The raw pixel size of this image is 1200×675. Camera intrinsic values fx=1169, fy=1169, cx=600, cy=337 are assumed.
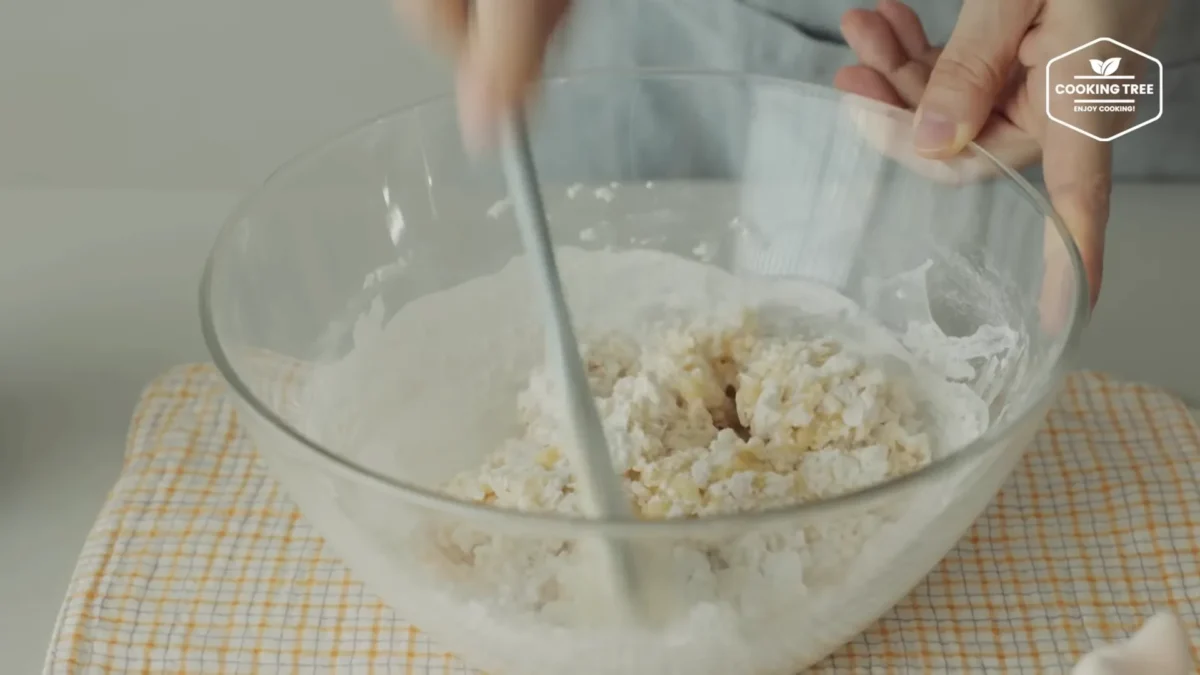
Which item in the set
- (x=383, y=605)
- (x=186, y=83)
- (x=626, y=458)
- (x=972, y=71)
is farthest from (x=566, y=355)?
(x=186, y=83)

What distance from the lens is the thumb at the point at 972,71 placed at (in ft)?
2.36

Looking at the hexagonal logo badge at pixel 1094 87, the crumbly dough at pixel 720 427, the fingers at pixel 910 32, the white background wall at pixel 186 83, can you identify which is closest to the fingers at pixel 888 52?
the fingers at pixel 910 32

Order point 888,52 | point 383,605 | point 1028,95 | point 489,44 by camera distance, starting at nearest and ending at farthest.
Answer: point 489,44 < point 383,605 < point 1028,95 < point 888,52

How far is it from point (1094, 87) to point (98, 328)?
753mm

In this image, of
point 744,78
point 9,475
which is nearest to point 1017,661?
point 744,78

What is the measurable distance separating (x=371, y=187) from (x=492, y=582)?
0.32 meters

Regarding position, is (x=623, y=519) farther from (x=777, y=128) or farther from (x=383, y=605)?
(x=777, y=128)

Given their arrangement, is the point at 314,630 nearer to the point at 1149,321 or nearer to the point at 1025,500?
the point at 1025,500

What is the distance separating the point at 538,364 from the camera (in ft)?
2.62

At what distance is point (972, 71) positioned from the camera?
75cm

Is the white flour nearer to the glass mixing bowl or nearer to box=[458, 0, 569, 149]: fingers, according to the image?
the glass mixing bowl

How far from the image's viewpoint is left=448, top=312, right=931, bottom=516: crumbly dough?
0.62 m

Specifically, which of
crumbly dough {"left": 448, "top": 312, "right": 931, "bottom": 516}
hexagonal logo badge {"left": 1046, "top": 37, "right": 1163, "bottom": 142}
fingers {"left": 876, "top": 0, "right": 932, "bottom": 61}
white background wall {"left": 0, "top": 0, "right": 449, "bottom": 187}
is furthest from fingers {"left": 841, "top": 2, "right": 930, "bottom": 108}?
white background wall {"left": 0, "top": 0, "right": 449, "bottom": 187}

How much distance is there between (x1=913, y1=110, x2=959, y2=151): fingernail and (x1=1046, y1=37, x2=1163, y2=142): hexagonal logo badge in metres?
0.09
